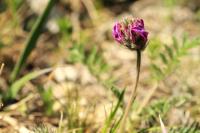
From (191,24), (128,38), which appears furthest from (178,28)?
(128,38)

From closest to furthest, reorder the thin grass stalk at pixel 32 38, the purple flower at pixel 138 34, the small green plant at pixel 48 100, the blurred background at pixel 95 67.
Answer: the purple flower at pixel 138 34
the blurred background at pixel 95 67
the small green plant at pixel 48 100
the thin grass stalk at pixel 32 38

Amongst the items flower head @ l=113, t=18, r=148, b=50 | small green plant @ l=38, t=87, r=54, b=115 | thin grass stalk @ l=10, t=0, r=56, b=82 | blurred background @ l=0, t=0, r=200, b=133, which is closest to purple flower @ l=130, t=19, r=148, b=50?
flower head @ l=113, t=18, r=148, b=50

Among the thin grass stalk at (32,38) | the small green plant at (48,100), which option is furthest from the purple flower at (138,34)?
the thin grass stalk at (32,38)

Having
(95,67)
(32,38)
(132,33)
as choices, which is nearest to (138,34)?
(132,33)

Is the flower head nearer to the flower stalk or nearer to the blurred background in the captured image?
the flower stalk

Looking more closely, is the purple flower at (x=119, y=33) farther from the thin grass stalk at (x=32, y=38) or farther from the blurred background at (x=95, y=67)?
the thin grass stalk at (x=32, y=38)

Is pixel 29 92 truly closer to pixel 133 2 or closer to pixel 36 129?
pixel 36 129

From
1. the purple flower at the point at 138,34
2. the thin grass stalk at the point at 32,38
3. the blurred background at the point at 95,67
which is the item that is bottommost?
the blurred background at the point at 95,67
